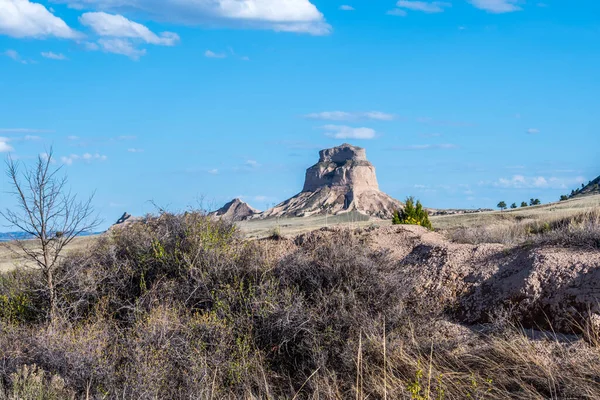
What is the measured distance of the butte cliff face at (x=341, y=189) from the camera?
417 ft

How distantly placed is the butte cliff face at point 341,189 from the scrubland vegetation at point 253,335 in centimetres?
10909

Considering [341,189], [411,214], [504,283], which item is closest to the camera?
A: [504,283]

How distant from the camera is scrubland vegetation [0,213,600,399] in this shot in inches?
258

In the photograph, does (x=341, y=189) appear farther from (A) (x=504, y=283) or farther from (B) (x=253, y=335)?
(B) (x=253, y=335)

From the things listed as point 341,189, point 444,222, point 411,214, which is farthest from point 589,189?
point 341,189

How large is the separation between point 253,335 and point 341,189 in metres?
129

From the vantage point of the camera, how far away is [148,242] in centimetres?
1027

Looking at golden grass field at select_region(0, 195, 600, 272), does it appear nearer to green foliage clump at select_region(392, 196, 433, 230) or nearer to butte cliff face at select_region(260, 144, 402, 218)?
green foliage clump at select_region(392, 196, 433, 230)

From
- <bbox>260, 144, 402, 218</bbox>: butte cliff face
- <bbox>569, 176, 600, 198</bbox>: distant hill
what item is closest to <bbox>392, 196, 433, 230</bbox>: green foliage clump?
<bbox>569, 176, 600, 198</bbox>: distant hill

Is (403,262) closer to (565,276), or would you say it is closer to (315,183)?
(565,276)

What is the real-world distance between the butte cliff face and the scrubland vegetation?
109 meters

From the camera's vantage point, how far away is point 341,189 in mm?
136875

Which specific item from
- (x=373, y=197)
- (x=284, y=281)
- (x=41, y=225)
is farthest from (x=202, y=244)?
(x=373, y=197)

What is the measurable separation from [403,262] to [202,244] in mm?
3074
